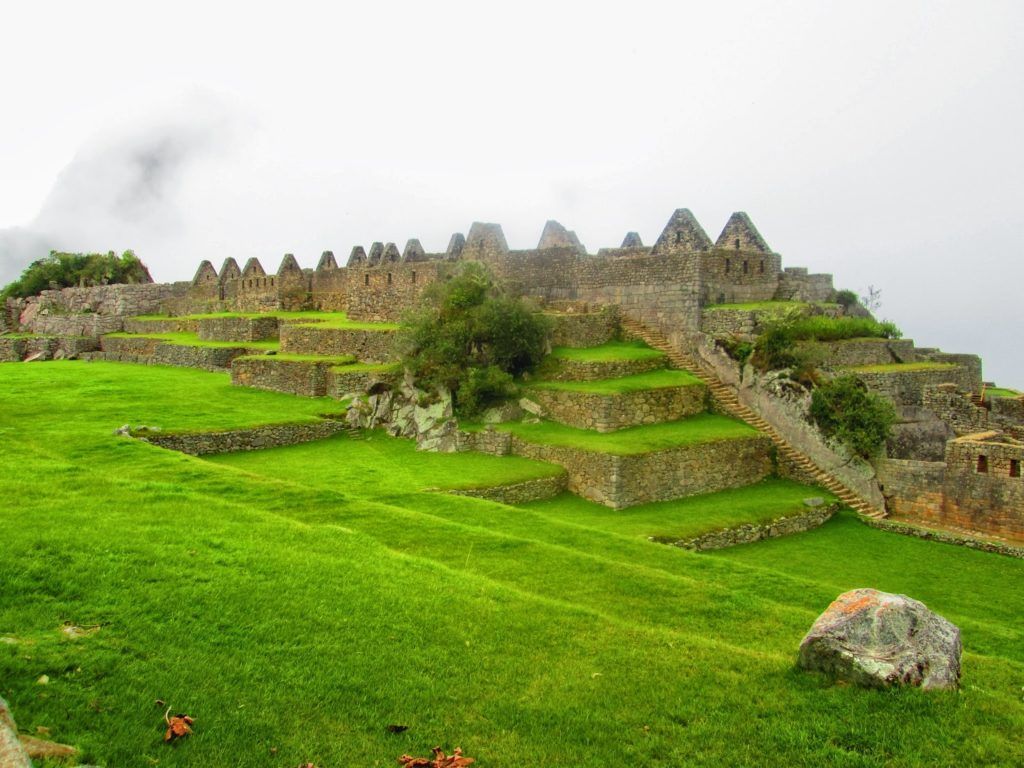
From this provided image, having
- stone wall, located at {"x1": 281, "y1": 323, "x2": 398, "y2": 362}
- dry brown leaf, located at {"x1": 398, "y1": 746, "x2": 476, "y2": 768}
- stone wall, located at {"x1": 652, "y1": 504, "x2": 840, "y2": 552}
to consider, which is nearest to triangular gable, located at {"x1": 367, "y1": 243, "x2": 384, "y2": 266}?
stone wall, located at {"x1": 281, "y1": 323, "x2": 398, "y2": 362}

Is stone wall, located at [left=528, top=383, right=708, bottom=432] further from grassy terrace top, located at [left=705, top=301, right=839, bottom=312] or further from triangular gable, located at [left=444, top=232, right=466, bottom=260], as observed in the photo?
triangular gable, located at [left=444, top=232, right=466, bottom=260]

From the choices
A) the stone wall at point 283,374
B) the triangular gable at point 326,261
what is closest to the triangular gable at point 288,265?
the triangular gable at point 326,261

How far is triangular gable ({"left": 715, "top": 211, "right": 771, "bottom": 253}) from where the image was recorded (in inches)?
1077

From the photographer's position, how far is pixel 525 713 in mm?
Answer: 6980

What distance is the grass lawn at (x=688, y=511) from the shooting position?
16.6 meters

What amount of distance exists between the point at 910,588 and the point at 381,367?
1678cm

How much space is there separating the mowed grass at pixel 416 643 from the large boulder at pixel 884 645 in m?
0.19

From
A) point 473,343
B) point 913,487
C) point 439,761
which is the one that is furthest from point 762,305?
point 439,761

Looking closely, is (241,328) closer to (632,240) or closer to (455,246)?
(455,246)

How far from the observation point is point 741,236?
27.8 meters

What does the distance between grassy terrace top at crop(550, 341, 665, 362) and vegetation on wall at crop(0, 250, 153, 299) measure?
130 feet

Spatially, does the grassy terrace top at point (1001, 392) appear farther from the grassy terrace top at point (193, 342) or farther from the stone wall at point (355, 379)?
the grassy terrace top at point (193, 342)

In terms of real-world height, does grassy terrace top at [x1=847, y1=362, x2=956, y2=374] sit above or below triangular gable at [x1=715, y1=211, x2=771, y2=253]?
below

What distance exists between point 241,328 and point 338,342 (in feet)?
28.7
